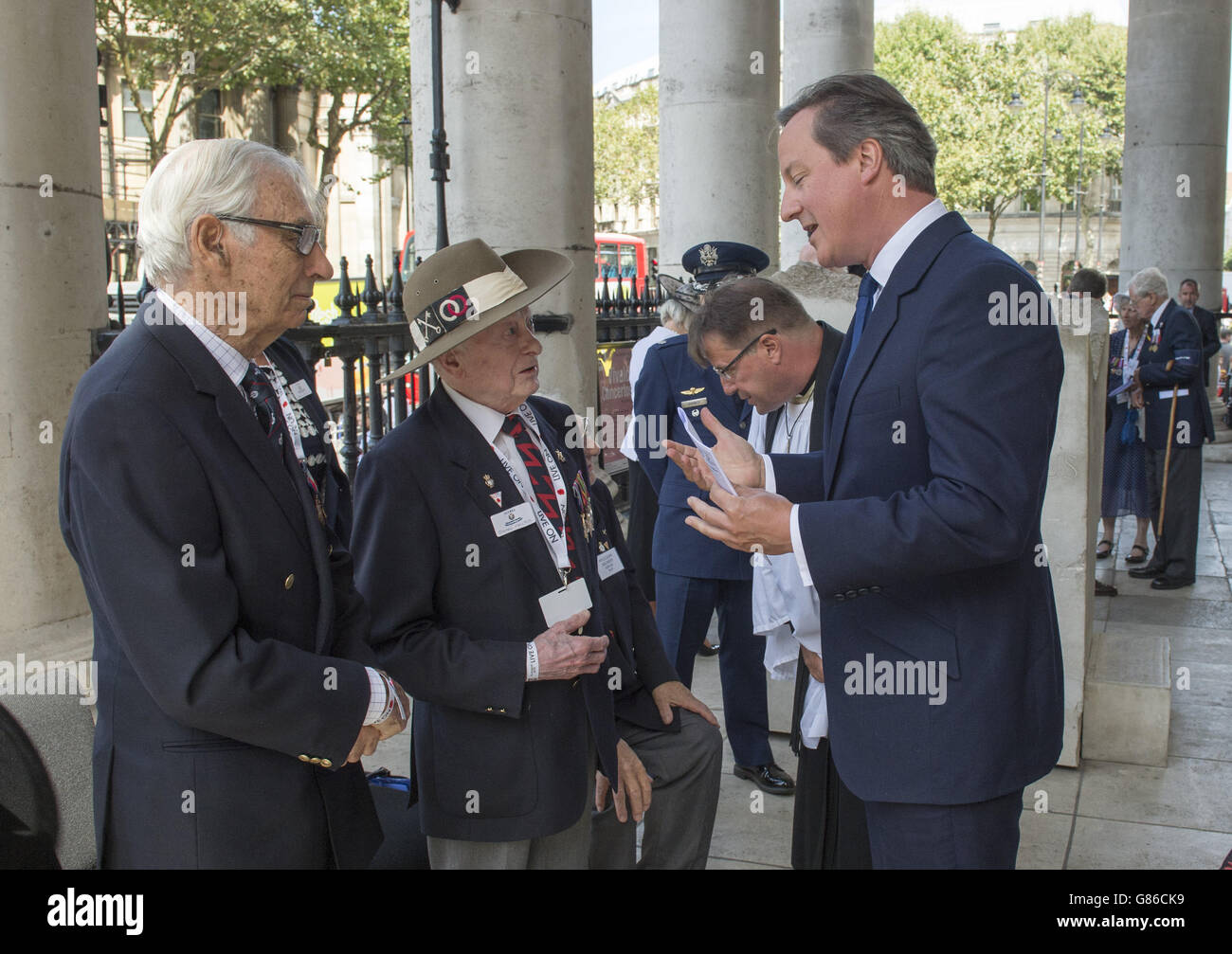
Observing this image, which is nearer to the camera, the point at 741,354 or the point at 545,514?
the point at 545,514

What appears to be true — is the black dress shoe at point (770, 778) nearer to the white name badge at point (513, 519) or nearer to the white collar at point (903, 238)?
the white name badge at point (513, 519)

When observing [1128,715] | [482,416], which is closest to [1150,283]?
[1128,715]

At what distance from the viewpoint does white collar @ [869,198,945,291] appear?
2.08m

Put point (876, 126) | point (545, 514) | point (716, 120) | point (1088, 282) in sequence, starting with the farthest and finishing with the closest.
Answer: point (716, 120) < point (1088, 282) < point (545, 514) < point (876, 126)

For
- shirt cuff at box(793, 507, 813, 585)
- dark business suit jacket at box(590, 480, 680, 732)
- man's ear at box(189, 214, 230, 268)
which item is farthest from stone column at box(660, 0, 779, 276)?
shirt cuff at box(793, 507, 813, 585)

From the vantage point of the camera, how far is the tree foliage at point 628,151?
1965 inches

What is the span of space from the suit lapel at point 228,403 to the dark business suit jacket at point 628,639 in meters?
1.08

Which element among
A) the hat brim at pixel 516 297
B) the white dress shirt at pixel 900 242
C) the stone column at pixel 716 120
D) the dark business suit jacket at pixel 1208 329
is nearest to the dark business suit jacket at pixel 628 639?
the hat brim at pixel 516 297

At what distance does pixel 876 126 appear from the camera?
205 centimetres

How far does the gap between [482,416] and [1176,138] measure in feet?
44.1

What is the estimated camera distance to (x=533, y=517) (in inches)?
102

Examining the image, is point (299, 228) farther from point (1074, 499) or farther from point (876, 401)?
point (1074, 499)

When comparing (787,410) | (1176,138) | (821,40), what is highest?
(821,40)

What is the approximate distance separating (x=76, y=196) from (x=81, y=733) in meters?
2.25
